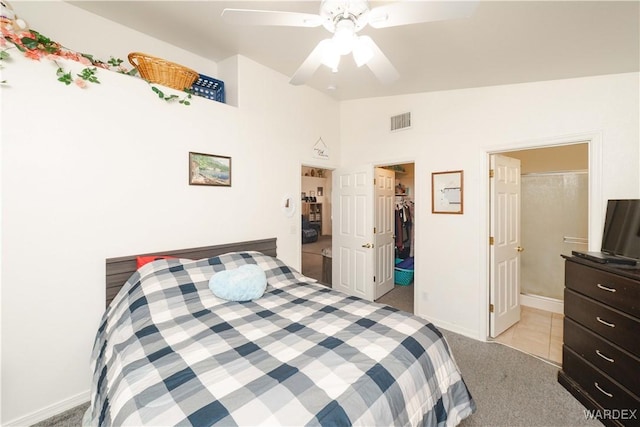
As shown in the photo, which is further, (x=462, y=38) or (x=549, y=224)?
(x=549, y=224)

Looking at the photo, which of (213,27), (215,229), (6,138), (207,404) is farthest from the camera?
(215,229)

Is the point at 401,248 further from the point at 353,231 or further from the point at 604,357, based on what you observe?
the point at 604,357

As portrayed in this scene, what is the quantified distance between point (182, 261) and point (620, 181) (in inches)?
136

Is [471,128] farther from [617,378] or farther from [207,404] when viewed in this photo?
[207,404]

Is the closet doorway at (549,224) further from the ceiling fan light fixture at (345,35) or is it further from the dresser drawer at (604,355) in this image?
the ceiling fan light fixture at (345,35)

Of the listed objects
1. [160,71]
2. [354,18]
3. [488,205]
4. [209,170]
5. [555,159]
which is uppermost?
[160,71]

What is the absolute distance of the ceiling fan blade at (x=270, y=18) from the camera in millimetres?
1291

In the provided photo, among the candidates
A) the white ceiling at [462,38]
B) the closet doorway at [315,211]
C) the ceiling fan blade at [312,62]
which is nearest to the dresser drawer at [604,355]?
the white ceiling at [462,38]

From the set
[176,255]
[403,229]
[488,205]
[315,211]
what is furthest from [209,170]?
[315,211]

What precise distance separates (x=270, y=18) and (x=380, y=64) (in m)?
0.68

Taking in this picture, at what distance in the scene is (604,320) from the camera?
1.78m

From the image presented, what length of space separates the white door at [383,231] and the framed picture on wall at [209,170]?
Result: 6.49ft

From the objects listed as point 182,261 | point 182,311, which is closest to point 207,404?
point 182,311

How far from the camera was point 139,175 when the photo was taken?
6.95ft
